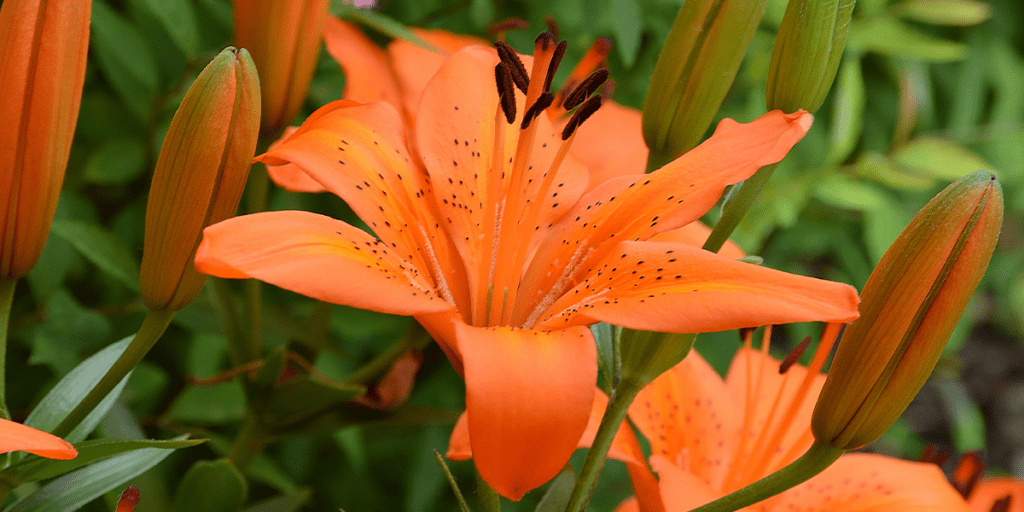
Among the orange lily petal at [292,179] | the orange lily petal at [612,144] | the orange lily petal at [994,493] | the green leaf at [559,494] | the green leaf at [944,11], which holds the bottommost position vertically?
the orange lily petal at [994,493]

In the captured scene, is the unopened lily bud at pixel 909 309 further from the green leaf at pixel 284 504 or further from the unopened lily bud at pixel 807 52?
the green leaf at pixel 284 504

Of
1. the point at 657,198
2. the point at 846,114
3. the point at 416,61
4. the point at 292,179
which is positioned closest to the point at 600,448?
the point at 657,198

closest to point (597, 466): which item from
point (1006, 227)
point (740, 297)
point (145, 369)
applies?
point (740, 297)

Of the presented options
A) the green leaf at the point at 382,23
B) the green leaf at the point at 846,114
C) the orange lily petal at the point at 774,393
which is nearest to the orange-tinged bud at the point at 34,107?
the green leaf at the point at 382,23

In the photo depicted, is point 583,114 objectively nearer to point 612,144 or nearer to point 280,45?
point 280,45

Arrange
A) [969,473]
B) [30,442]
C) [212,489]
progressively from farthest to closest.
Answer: [969,473] → [212,489] → [30,442]

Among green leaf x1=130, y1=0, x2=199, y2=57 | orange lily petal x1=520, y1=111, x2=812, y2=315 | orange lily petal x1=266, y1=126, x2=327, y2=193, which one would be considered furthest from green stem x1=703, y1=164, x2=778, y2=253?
green leaf x1=130, y1=0, x2=199, y2=57
